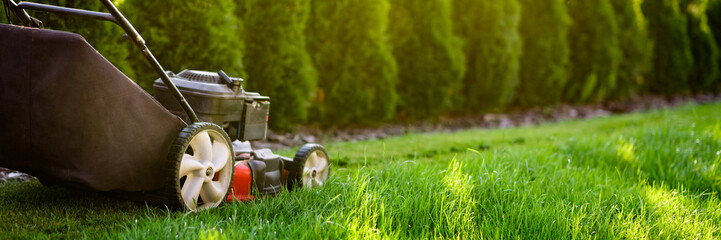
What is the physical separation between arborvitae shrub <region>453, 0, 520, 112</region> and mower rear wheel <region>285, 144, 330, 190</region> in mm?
4883

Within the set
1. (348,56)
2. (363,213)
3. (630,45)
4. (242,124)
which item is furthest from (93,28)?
(630,45)

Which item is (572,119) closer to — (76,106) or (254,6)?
(254,6)

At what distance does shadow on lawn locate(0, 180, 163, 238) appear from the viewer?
2.49 m

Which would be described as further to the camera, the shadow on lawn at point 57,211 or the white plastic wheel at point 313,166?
the white plastic wheel at point 313,166

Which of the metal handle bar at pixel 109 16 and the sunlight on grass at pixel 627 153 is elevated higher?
the metal handle bar at pixel 109 16

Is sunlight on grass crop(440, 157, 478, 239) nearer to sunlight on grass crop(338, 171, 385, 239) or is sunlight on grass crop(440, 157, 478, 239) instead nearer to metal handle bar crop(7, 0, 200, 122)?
sunlight on grass crop(338, 171, 385, 239)

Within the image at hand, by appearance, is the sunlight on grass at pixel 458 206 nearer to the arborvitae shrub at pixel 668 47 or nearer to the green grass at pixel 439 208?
the green grass at pixel 439 208

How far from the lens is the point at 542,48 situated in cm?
898

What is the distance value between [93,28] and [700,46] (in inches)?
482

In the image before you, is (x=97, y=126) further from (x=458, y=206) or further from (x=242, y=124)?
(x=458, y=206)

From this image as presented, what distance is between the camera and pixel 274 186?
3.21 metres

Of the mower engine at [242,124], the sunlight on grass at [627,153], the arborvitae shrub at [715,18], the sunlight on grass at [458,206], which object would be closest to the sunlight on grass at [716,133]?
the sunlight on grass at [627,153]

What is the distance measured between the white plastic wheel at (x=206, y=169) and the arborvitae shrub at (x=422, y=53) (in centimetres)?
472

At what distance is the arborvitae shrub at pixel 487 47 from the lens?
810 centimetres
